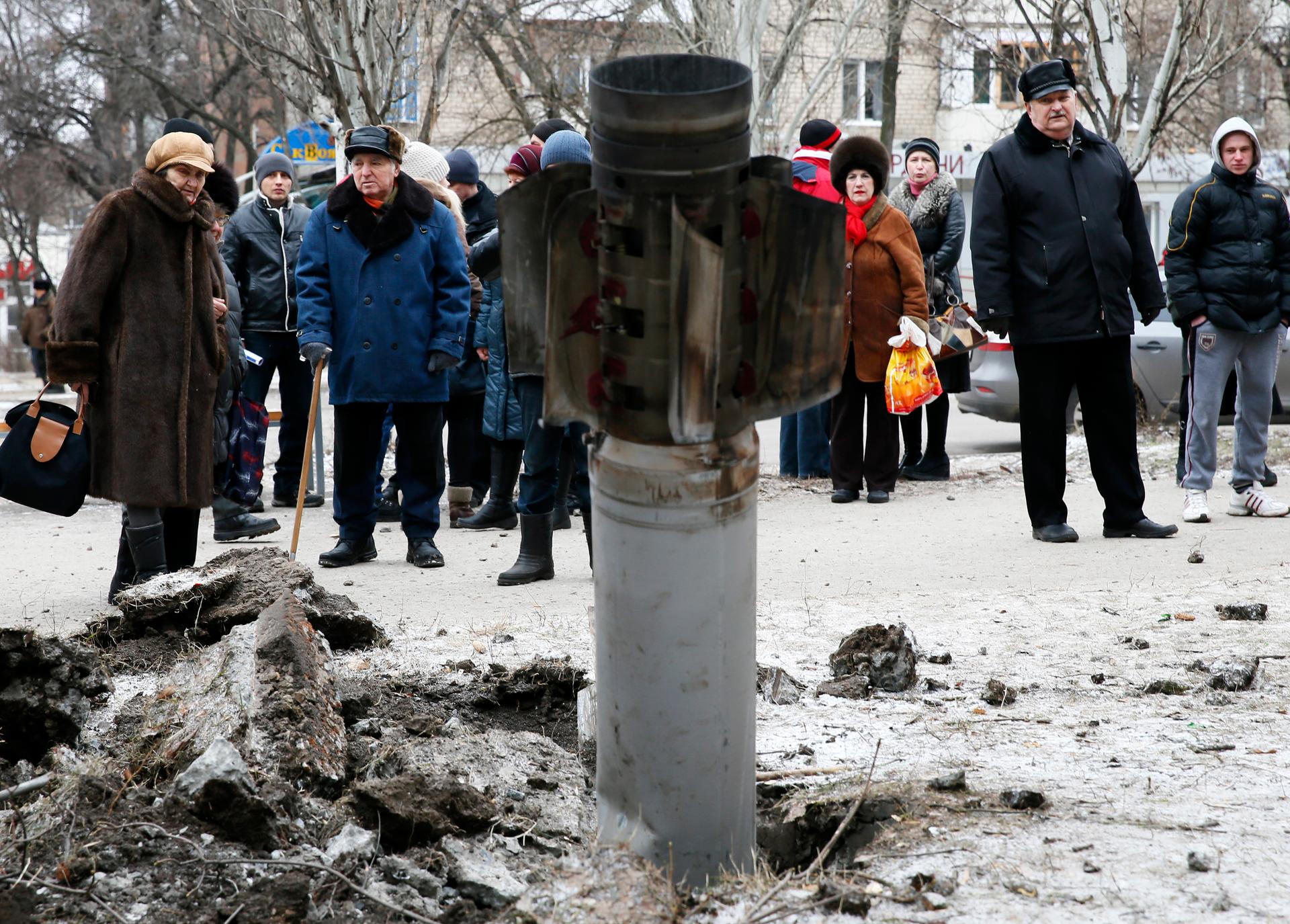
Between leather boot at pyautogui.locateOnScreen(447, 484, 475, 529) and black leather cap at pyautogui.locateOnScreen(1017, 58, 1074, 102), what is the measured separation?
13.0 ft

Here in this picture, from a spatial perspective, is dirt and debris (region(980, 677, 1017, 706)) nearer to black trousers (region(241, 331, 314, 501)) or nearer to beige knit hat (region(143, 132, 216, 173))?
beige knit hat (region(143, 132, 216, 173))

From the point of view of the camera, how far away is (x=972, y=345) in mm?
9617

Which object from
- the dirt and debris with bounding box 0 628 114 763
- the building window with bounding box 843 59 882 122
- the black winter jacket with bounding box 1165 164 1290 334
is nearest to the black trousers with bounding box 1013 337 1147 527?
the black winter jacket with bounding box 1165 164 1290 334

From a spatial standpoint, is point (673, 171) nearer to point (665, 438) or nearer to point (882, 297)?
point (665, 438)

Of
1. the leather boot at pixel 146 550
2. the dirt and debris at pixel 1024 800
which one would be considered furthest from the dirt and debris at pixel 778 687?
the leather boot at pixel 146 550

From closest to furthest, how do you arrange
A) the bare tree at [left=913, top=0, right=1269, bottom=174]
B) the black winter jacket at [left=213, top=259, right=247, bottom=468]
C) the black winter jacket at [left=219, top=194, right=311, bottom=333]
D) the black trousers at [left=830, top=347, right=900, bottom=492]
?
the black winter jacket at [left=213, top=259, right=247, bottom=468] → the black winter jacket at [left=219, top=194, right=311, bottom=333] → the black trousers at [left=830, top=347, right=900, bottom=492] → the bare tree at [left=913, top=0, right=1269, bottom=174]

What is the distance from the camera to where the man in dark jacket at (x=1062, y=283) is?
6.77m

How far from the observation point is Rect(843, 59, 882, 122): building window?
107ft

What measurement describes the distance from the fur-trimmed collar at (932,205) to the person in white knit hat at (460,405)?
3178 millimetres

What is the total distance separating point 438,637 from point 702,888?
8.28 feet

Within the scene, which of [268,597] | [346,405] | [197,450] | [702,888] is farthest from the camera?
[346,405]

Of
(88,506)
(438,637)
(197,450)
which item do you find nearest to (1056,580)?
(438,637)

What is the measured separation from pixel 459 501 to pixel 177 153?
3395mm

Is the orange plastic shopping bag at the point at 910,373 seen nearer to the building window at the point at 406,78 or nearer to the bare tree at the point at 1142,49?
the bare tree at the point at 1142,49
